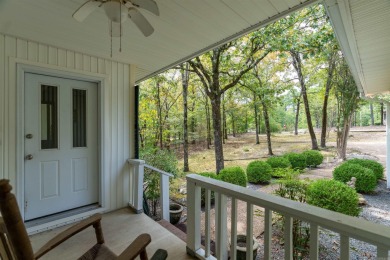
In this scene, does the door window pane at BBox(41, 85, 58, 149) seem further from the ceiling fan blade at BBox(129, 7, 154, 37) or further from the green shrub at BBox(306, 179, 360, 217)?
the green shrub at BBox(306, 179, 360, 217)

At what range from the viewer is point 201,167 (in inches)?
386

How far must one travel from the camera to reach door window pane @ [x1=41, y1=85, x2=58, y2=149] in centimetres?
263

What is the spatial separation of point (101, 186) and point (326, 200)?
141 inches

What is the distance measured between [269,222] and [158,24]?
2080 millimetres

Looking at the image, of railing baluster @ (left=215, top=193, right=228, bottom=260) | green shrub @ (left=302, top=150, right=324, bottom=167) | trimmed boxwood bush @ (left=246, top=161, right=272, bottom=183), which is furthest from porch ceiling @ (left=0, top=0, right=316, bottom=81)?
green shrub @ (left=302, top=150, right=324, bottom=167)

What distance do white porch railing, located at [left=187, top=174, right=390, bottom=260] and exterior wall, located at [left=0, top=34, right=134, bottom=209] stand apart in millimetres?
1582

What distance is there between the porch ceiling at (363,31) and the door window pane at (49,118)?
3171mm

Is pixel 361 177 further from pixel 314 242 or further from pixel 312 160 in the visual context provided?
pixel 314 242

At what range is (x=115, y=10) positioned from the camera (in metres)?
1.50

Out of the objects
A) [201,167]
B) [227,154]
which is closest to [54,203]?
[201,167]

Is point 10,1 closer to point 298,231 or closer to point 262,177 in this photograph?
point 298,231

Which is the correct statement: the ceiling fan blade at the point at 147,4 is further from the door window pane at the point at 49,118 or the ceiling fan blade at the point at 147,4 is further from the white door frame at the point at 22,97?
the door window pane at the point at 49,118

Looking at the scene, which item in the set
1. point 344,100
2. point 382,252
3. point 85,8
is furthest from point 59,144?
point 344,100

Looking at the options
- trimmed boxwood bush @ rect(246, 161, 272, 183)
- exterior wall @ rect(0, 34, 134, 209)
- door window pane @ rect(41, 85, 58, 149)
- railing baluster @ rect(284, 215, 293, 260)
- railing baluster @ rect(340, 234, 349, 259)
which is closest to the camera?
railing baluster @ rect(340, 234, 349, 259)
